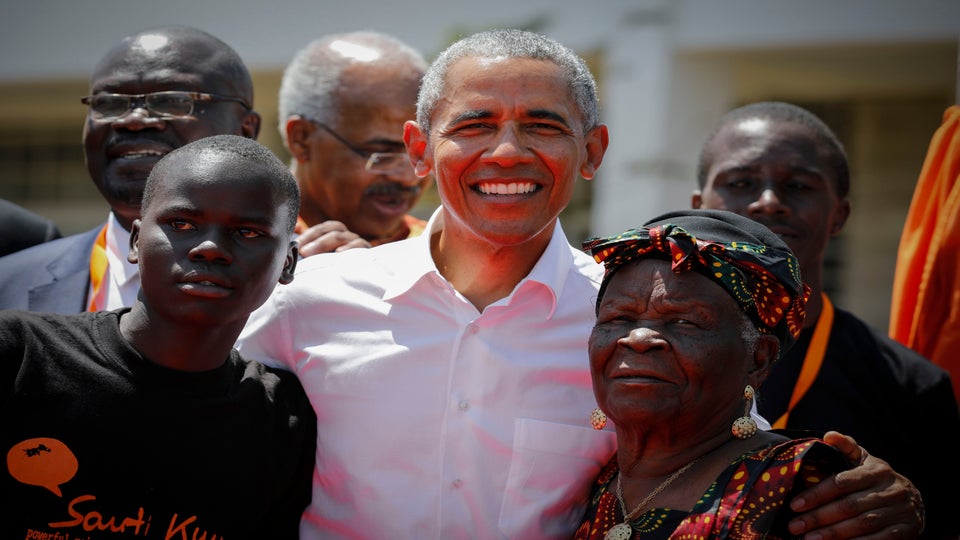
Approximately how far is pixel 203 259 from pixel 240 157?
13.4 inches

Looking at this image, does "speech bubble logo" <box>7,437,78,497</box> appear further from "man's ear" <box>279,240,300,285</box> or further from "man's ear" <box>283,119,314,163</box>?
"man's ear" <box>283,119,314,163</box>

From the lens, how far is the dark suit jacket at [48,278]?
12.7 feet

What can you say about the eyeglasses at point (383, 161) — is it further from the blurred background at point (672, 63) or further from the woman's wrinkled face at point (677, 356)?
the blurred background at point (672, 63)

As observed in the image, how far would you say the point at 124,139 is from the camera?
13.1 feet

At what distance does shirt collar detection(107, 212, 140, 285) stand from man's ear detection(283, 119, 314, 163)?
1.03 metres

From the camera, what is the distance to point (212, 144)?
10.4ft

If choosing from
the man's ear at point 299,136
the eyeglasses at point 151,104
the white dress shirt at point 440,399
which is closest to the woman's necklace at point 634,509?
the white dress shirt at point 440,399

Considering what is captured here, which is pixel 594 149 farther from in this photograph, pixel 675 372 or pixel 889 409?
pixel 889 409

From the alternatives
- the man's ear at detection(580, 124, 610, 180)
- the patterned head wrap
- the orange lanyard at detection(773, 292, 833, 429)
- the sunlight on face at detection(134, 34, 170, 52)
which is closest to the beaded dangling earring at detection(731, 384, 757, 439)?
the patterned head wrap

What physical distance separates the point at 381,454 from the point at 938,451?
2067 millimetres

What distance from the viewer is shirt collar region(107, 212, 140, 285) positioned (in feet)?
13.2

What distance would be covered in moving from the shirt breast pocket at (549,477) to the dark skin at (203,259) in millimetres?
881

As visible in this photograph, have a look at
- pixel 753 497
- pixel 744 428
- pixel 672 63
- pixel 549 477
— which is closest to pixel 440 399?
pixel 549 477

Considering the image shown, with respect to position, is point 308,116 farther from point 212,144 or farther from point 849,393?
point 849,393
